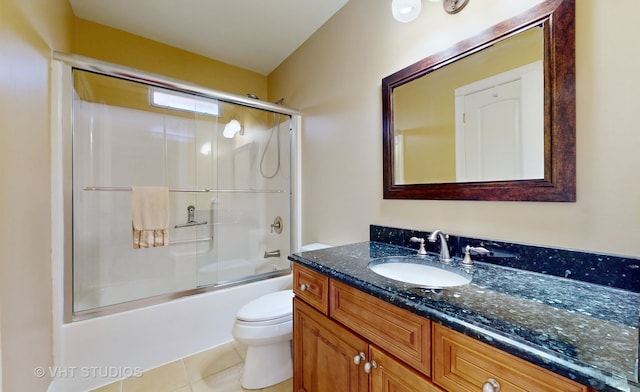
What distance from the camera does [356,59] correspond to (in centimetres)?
173

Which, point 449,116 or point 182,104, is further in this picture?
point 182,104

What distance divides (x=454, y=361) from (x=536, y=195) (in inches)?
27.8

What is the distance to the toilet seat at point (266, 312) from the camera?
142 centimetres

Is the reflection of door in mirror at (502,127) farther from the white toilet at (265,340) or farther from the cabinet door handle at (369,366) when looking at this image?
the white toilet at (265,340)

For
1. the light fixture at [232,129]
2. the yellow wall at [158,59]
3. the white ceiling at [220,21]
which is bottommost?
the light fixture at [232,129]

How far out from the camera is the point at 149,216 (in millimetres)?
1856

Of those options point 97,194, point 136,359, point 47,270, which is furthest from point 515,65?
point 97,194

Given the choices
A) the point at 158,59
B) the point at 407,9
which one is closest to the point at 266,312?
the point at 407,9

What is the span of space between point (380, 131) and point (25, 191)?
1.73 meters

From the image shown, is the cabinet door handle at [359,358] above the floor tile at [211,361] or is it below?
above

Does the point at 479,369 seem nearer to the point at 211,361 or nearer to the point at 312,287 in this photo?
the point at 312,287

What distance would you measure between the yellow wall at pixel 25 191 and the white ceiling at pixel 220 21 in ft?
2.01

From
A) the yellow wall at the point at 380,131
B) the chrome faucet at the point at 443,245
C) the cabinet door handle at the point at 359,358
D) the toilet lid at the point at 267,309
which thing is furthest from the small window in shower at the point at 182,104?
the cabinet door handle at the point at 359,358

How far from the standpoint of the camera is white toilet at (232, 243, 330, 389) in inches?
55.6
